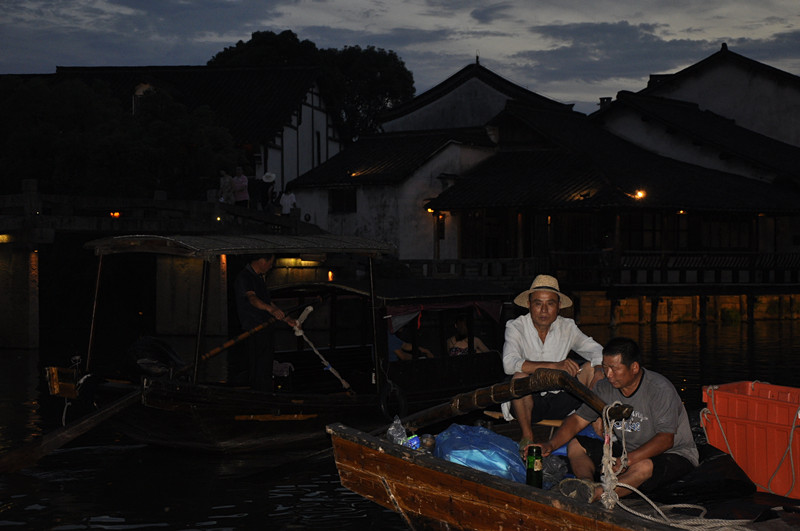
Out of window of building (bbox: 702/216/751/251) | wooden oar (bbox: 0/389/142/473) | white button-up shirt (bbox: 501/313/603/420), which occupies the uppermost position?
window of building (bbox: 702/216/751/251)

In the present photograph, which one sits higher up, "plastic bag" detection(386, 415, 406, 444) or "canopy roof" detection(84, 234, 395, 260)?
"canopy roof" detection(84, 234, 395, 260)

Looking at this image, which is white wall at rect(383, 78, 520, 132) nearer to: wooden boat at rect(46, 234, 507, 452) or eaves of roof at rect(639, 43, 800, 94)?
eaves of roof at rect(639, 43, 800, 94)


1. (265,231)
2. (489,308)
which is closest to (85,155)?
(265,231)

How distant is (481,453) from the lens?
8156 mm

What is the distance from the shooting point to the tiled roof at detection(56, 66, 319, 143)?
43.4 m

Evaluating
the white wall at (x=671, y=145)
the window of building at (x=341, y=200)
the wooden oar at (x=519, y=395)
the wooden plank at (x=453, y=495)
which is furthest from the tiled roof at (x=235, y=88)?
the wooden plank at (x=453, y=495)

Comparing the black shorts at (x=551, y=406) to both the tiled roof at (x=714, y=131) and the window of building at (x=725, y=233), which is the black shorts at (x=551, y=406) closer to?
the window of building at (x=725, y=233)

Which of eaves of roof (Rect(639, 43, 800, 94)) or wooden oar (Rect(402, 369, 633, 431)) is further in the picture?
eaves of roof (Rect(639, 43, 800, 94))

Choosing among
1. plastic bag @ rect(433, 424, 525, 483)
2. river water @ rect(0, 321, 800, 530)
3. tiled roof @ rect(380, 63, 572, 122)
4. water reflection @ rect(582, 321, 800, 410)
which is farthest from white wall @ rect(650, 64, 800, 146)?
plastic bag @ rect(433, 424, 525, 483)

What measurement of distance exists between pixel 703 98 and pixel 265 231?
23766 millimetres

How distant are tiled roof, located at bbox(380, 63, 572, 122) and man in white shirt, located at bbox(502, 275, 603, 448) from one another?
36557mm

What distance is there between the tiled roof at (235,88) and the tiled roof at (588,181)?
1003cm

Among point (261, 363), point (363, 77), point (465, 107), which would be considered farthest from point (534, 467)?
point (363, 77)

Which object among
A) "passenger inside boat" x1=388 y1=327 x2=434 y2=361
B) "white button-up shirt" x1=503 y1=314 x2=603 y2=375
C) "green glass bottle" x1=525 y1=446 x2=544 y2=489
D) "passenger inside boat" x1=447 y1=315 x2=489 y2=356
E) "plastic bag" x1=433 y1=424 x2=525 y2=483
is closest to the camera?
"green glass bottle" x1=525 y1=446 x2=544 y2=489
